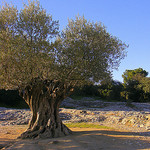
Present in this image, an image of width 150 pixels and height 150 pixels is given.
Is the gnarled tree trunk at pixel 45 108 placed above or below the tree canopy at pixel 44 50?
below

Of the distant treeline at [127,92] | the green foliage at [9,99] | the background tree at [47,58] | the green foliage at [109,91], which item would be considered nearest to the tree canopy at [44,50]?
the background tree at [47,58]

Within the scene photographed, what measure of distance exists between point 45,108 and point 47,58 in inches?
185

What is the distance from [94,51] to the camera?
14.5 meters

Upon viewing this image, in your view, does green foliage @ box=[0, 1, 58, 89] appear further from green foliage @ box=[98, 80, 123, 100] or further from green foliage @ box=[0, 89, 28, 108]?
green foliage @ box=[98, 80, 123, 100]

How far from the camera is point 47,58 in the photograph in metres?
13.0

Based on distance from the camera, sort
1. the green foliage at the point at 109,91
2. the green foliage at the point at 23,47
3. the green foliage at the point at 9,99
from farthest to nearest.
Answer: the green foliage at the point at 109,91
the green foliage at the point at 9,99
the green foliage at the point at 23,47

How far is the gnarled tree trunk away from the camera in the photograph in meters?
14.7

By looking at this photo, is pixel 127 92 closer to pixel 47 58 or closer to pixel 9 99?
pixel 9 99

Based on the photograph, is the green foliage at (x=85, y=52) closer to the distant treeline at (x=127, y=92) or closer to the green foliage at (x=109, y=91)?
the distant treeline at (x=127, y=92)

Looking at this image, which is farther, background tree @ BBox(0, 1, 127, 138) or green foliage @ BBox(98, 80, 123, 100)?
green foliage @ BBox(98, 80, 123, 100)

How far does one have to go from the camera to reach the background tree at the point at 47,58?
13.2 meters

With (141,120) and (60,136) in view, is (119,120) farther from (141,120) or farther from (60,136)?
(60,136)

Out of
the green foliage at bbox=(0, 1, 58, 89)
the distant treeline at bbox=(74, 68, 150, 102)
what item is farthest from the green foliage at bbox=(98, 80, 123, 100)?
the green foliage at bbox=(0, 1, 58, 89)

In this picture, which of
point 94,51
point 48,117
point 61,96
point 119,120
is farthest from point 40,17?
point 119,120
